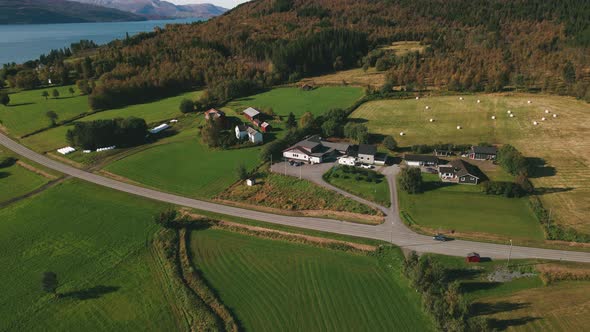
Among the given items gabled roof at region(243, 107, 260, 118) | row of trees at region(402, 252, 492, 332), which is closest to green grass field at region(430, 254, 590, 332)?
row of trees at region(402, 252, 492, 332)

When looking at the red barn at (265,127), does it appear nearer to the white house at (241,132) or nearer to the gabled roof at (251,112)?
the white house at (241,132)

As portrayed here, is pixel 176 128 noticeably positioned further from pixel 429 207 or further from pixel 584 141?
pixel 584 141

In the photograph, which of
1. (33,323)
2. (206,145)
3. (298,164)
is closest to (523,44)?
(298,164)

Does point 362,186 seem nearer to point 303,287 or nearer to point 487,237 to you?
point 487,237

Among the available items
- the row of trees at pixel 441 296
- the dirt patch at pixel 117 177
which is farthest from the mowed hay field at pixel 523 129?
the dirt patch at pixel 117 177

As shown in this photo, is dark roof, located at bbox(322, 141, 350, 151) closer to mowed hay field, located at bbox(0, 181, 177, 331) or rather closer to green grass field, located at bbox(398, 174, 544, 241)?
green grass field, located at bbox(398, 174, 544, 241)
